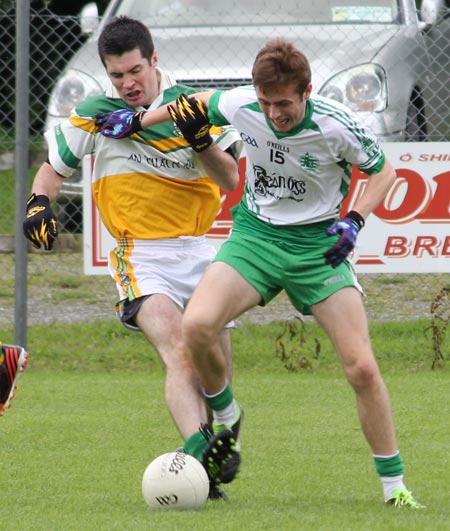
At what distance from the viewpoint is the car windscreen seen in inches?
392

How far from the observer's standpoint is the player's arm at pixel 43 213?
5840 millimetres

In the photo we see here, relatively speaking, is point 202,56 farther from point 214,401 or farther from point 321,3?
point 214,401

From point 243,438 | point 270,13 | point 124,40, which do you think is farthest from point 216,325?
point 270,13

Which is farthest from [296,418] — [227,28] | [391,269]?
[227,28]

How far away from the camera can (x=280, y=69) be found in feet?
17.2

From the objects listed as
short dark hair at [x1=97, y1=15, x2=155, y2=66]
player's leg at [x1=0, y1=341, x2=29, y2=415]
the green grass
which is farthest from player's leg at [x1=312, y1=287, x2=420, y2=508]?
short dark hair at [x1=97, y1=15, x2=155, y2=66]

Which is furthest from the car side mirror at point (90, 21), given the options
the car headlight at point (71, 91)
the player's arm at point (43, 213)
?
the player's arm at point (43, 213)

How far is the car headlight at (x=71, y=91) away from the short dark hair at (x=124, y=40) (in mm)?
3168

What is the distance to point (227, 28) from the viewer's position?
9781mm

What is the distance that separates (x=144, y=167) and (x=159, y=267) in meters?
0.48

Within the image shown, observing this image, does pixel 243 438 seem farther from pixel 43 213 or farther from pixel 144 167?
pixel 43 213

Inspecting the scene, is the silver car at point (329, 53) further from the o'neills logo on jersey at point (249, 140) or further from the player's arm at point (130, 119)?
the o'neills logo on jersey at point (249, 140)

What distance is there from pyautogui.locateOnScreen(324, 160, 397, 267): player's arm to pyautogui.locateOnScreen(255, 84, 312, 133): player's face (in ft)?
1.35

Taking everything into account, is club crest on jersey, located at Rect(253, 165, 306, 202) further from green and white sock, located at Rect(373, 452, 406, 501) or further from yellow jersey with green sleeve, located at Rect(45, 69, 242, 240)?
green and white sock, located at Rect(373, 452, 406, 501)
